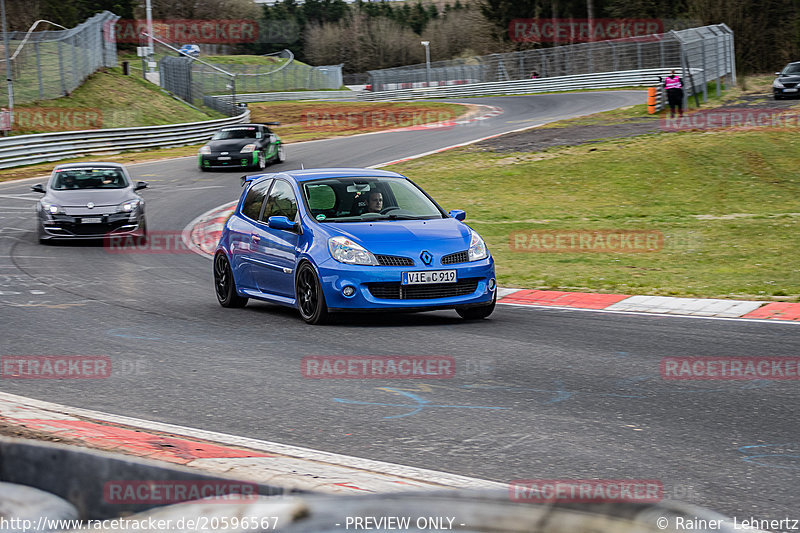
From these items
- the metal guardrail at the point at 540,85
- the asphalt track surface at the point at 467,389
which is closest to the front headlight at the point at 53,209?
the asphalt track surface at the point at 467,389

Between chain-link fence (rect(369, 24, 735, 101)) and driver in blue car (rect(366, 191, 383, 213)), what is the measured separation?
28653 mm

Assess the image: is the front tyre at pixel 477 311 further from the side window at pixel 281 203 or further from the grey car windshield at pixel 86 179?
the grey car windshield at pixel 86 179

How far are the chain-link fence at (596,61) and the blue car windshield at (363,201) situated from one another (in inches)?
1117

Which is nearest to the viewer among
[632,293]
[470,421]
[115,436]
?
[115,436]

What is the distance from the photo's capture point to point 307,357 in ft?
27.6

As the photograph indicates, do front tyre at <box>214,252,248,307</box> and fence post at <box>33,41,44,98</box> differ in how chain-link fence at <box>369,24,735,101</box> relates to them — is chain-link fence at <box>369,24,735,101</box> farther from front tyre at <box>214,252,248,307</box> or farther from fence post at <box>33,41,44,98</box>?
front tyre at <box>214,252,248,307</box>

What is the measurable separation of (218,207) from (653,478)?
67.9 ft

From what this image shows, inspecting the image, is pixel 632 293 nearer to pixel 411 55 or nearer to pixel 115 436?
pixel 115 436

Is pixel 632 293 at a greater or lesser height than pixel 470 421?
lesser

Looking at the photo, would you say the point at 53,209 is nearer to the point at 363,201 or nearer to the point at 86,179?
the point at 86,179

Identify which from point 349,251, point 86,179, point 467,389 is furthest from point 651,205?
point 467,389

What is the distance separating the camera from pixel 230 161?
3159 centimetres

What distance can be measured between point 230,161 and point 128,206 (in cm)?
1301

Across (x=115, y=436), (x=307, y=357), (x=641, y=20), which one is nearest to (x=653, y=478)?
(x=115, y=436)
